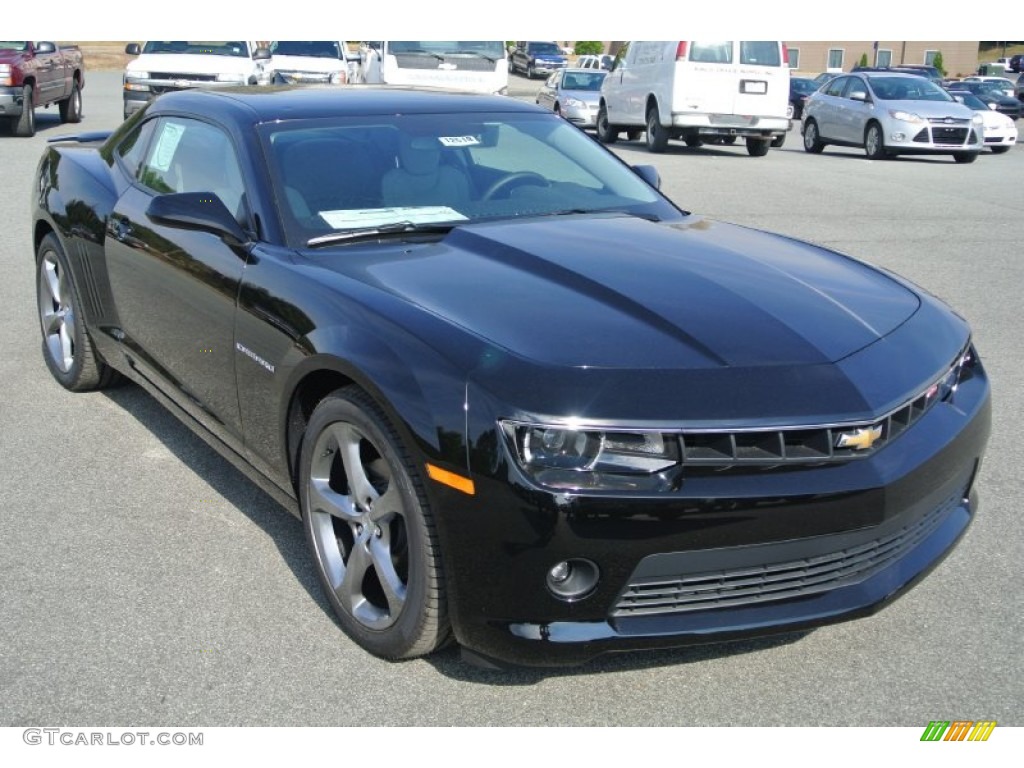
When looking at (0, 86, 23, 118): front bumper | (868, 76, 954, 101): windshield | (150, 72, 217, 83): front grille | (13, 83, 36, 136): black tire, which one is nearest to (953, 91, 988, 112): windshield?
(868, 76, 954, 101): windshield

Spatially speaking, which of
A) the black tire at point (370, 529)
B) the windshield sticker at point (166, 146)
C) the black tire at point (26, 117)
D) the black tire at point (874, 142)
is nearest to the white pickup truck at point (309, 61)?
the black tire at point (26, 117)

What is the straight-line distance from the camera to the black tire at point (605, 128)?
23.7 meters

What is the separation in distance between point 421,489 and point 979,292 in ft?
22.1

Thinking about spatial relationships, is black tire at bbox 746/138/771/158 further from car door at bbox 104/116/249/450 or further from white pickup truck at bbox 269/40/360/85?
car door at bbox 104/116/249/450

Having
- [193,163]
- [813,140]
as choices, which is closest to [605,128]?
[813,140]

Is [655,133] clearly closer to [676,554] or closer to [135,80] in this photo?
[135,80]

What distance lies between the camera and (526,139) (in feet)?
15.9

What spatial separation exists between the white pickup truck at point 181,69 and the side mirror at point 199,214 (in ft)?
49.0

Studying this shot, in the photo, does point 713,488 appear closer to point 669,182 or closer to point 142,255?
point 142,255

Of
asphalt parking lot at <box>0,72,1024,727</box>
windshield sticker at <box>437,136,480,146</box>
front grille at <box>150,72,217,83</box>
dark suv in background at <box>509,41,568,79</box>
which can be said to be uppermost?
dark suv in background at <box>509,41,568,79</box>

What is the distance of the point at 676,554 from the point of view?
2.83m

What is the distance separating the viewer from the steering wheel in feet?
14.6

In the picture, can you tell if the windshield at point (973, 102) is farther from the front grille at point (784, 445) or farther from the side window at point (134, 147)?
the front grille at point (784, 445)

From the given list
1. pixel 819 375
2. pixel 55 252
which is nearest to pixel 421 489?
pixel 819 375
